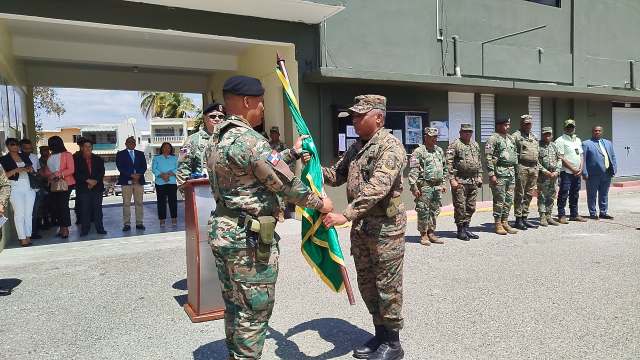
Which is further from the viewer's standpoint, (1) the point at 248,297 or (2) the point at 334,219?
(2) the point at 334,219

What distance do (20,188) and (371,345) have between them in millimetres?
6713

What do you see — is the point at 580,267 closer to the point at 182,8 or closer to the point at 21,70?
the point at 182,8

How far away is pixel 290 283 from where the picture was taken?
5.21 m

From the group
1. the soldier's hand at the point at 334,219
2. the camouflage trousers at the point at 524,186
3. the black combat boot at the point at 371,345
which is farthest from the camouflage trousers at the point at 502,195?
the soldier's hand at the point at 334,219

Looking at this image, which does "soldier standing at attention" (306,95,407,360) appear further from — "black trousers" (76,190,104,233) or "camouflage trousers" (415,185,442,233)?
"black trousers" (76,190,104,233)

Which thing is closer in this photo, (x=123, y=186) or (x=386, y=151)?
(x=386, y=151)

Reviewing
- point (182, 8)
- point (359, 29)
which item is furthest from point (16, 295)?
point (359, 29)

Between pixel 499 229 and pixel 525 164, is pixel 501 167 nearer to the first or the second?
pixel 525 164

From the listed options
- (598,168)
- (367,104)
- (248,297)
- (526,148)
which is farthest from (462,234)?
(248,297)

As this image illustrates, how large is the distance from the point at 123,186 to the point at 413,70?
256 inches

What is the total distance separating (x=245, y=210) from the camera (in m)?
2.63

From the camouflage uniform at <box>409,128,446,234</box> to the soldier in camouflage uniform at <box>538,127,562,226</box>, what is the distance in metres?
2.34

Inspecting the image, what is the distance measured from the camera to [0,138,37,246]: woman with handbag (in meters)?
7.31

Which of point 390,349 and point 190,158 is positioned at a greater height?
point 190,158
